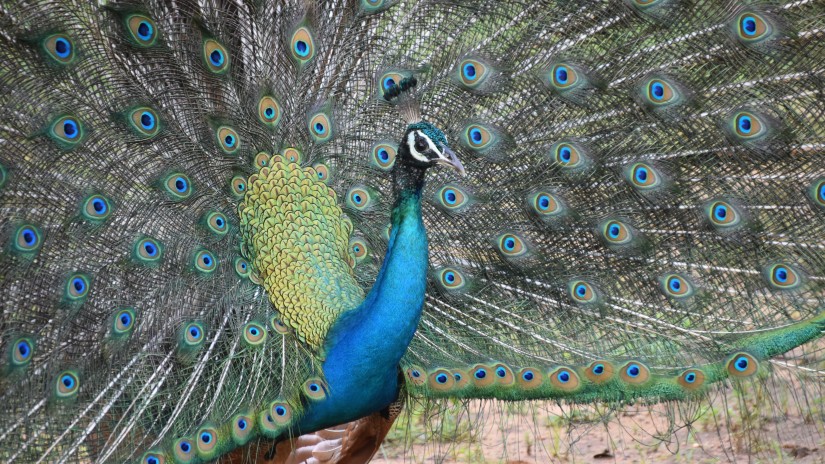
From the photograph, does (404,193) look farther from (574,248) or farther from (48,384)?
(48,384)

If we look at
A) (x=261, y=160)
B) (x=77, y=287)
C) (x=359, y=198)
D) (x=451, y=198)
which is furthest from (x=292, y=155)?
(x=77, y=287)

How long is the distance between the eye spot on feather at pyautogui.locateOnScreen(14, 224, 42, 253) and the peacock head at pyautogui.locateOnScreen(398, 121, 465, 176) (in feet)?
3.02

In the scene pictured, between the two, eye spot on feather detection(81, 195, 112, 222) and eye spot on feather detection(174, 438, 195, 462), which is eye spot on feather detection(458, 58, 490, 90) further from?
eye spot on feather detection(174, 438, 195, 462)

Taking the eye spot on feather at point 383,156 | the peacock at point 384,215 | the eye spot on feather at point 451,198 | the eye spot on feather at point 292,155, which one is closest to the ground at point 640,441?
the peacock at point 384,215

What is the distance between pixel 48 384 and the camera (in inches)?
88.1

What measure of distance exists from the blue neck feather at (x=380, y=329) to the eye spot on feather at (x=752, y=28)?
982mm

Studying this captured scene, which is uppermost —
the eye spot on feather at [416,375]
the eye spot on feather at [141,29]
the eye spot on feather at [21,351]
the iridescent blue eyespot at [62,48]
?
the eye spot on feather at [141,29]

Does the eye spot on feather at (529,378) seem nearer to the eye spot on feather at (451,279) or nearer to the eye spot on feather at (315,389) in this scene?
the eye spot on feather at (451,279)

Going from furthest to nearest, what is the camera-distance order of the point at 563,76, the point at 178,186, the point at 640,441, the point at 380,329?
1. the point at 640,441
2. the point at 563,76
3. the point at 178,186
4. the point at 380,329

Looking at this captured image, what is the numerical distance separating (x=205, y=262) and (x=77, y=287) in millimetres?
347

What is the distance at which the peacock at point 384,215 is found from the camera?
2.28 meters

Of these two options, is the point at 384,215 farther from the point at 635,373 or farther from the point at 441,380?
the point at 635,373

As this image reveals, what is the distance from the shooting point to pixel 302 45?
257 cm

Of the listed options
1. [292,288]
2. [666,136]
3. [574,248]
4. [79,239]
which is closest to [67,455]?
[79,239]
